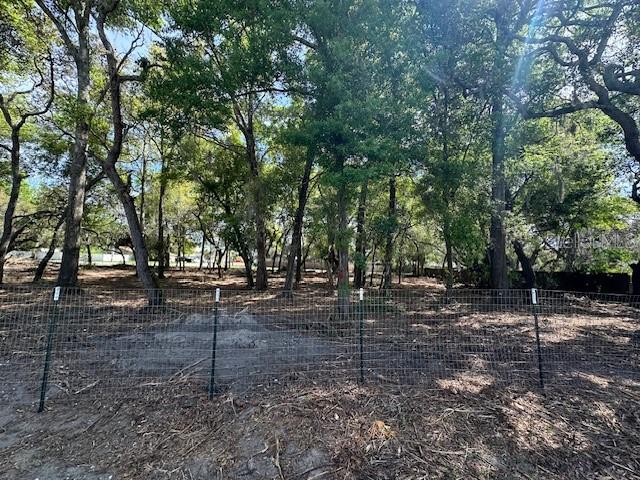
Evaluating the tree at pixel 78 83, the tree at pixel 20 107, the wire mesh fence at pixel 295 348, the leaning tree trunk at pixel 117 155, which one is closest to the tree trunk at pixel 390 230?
the wire mesh fence at pixel 295 348

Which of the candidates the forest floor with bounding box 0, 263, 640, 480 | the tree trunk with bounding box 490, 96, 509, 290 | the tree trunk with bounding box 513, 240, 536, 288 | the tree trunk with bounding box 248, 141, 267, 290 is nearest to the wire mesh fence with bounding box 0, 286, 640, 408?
the forest floor with bounding box 0, 263, 640, 480

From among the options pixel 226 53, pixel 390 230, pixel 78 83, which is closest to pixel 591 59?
pixel 390 230

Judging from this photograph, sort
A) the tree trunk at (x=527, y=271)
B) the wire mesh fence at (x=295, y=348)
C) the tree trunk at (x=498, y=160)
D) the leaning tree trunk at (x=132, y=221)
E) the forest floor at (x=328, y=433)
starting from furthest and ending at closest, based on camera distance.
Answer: the tree trunk at (x=527, y=271), the leaning tree trunk at (x=132, y=221), the tree trunk at (x=498, y=160), the wire mesh fence at (x=295, y=348), the forest floor at (x=328, y=433)

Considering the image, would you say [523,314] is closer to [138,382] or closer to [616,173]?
[138,382]

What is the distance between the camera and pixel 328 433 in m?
2.59

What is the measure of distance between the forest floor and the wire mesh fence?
200 millimetres

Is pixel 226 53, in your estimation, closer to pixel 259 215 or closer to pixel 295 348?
pixel 259 215

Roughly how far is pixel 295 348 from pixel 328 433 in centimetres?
170

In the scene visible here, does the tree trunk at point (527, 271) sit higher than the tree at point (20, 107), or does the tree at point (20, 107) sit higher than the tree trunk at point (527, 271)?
the tree at point (20, 107)

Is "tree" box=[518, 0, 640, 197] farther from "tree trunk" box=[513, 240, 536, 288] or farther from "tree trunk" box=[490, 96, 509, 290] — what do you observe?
"tree trunk" box=[513, 240, 536, 288]

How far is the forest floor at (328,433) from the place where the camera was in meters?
2.32

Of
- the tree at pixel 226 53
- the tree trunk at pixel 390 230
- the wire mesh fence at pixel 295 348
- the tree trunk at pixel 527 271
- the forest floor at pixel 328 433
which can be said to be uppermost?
the tree at pixel 226 53

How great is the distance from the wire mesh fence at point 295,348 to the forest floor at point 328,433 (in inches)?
7.9

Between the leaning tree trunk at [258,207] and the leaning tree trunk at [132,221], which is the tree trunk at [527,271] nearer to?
the leaning tree trunk at [258,207]
